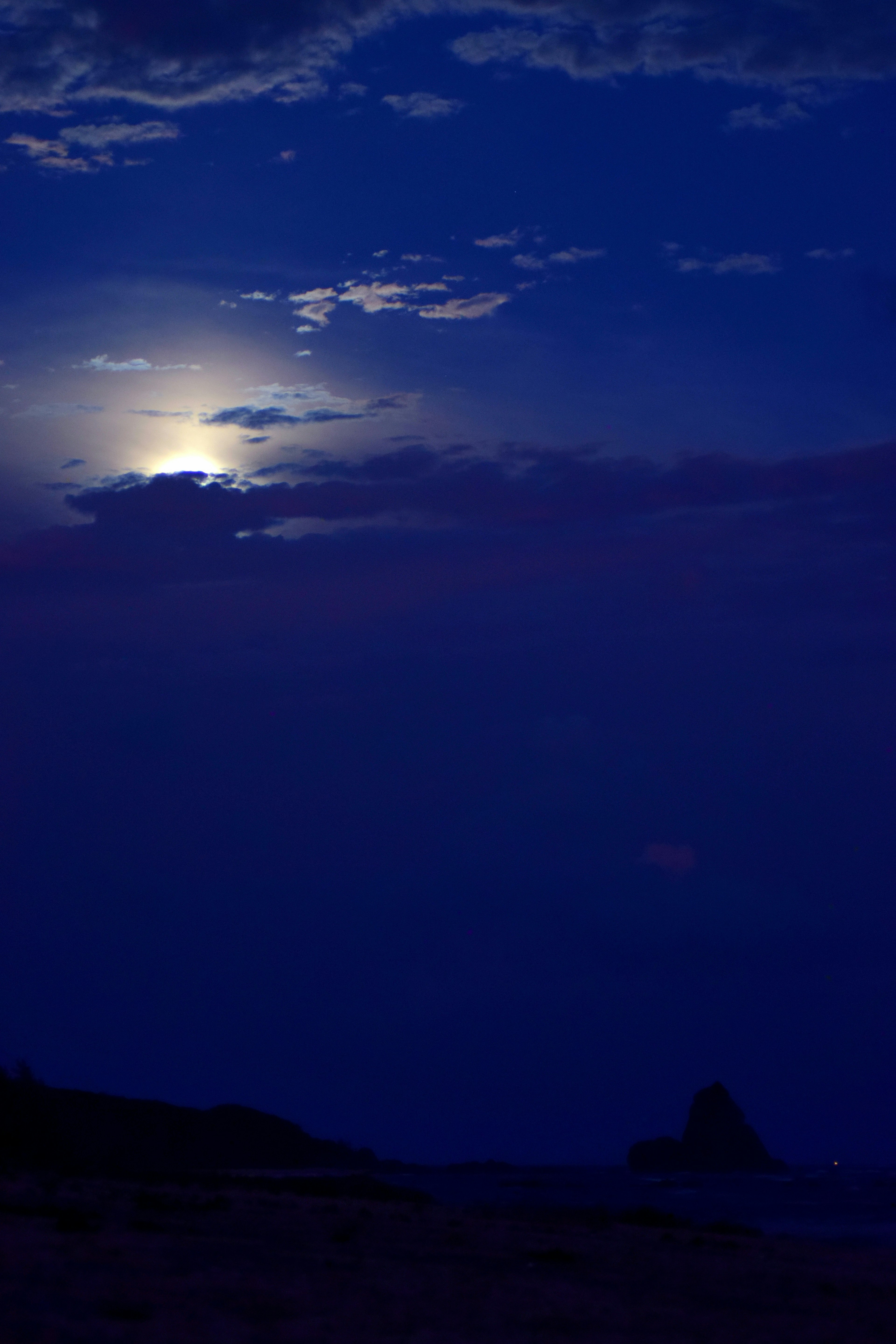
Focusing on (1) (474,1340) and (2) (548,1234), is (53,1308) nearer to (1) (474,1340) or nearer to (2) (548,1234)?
(1) (474,1340)

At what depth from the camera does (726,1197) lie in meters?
89.4

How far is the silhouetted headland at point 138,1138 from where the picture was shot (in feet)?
184

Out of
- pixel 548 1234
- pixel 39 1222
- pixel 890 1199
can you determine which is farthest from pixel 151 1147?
pixel 39 1222

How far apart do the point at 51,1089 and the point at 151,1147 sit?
2292 centimetres

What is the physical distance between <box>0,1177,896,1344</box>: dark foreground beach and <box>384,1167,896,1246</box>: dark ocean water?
19682 millimetres

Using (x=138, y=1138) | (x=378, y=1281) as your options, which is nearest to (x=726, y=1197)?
(x=138, y=1138)

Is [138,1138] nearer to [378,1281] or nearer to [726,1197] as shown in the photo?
[726,1197]

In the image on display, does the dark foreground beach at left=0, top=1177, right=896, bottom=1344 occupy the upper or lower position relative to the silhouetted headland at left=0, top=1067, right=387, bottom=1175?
upper

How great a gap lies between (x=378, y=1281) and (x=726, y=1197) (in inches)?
3253

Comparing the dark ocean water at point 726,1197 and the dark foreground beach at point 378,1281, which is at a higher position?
the dark foreground beach at point 378,1281

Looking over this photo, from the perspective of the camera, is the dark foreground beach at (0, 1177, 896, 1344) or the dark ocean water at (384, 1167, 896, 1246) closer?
the dark foreground beach at (0, 1177, 896, 1344)

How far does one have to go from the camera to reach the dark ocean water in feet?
174

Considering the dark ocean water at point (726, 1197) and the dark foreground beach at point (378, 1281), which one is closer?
the dark foreground beach at point (378, 1281)

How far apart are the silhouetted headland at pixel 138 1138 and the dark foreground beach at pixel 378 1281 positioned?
1973 cm
